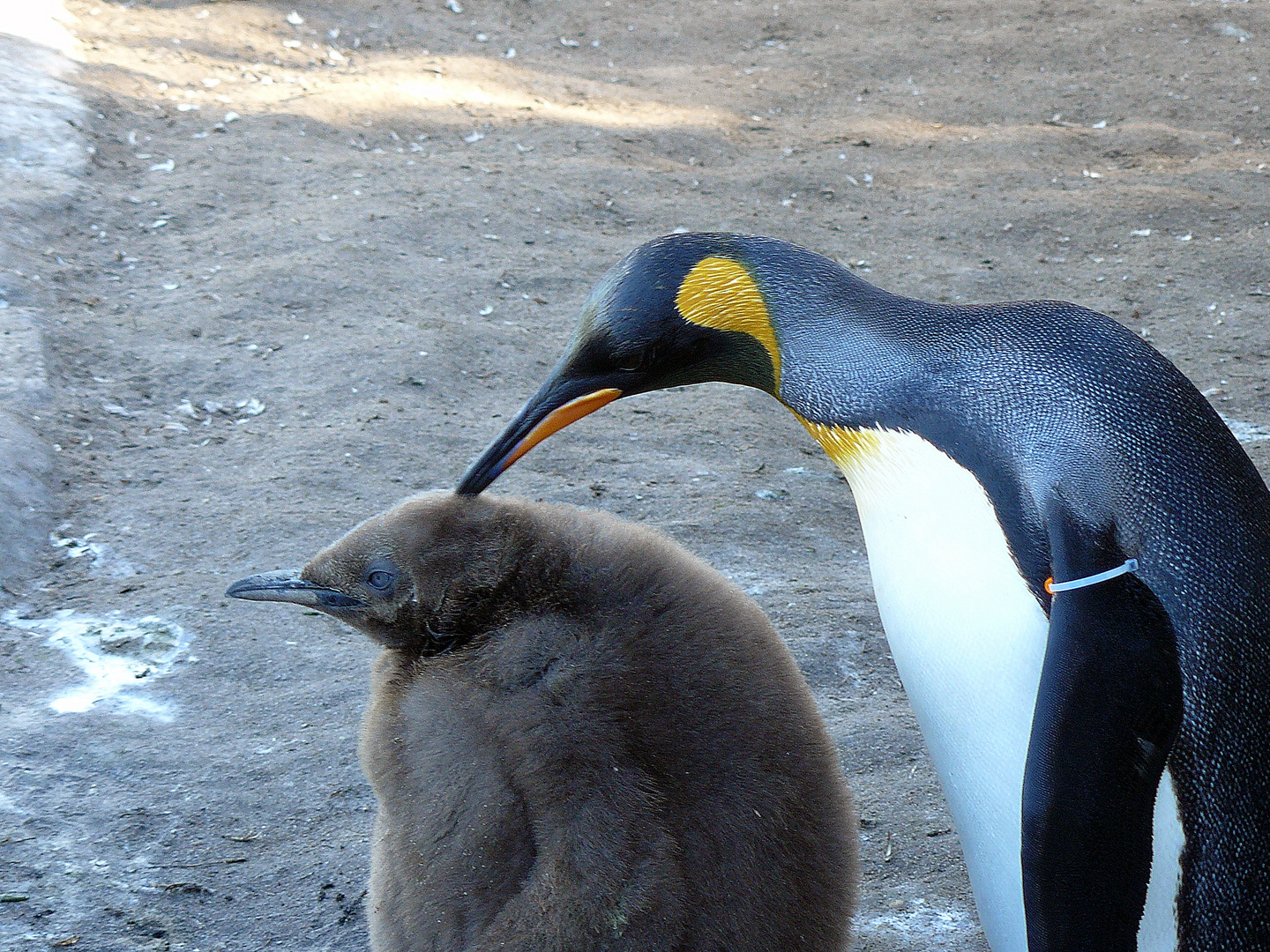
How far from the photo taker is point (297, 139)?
17.2 ft

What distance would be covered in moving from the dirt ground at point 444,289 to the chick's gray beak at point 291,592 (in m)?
0.51

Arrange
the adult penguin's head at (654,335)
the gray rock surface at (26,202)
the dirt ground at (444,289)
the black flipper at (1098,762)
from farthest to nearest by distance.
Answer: the gray rock surface at (26,202) → the dirt ground at (444,289) → the adult penguin's head at (654,335) → the black flipper at (1098,762)

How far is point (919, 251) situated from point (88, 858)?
3611 millimetres

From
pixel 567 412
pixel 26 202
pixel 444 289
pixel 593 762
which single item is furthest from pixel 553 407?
pixel 26 202

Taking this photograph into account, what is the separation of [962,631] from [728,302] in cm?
61

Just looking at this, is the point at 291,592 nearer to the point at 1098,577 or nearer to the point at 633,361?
the point at 633,361

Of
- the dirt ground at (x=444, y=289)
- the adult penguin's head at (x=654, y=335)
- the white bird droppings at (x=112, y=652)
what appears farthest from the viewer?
the white bird droppings at (x=112, y=652)

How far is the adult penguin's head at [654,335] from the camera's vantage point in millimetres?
1934

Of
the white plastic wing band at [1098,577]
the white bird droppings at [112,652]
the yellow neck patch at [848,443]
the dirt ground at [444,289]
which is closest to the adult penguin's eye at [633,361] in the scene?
the yellow neck patch at [848,443]

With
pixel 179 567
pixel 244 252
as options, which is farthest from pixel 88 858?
pixel 244 252

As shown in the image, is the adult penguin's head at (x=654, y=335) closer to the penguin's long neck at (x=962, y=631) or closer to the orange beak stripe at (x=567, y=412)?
the orange beak stripe at (x=567, y=412)

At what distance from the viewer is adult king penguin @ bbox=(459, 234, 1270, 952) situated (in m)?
1.49

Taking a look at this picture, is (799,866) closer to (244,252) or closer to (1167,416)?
(1167,416)

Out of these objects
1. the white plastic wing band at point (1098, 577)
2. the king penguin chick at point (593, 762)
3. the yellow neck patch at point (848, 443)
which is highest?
the yellow neck patch at point (848, 443)
